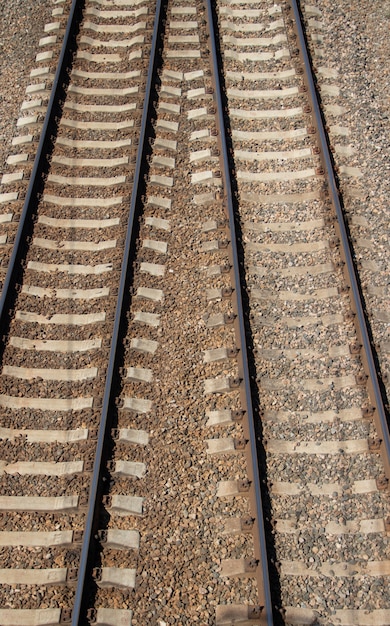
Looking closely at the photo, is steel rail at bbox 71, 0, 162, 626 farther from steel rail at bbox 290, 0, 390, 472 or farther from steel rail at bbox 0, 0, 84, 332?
steel rail at bbox 290, 0, 390, 472

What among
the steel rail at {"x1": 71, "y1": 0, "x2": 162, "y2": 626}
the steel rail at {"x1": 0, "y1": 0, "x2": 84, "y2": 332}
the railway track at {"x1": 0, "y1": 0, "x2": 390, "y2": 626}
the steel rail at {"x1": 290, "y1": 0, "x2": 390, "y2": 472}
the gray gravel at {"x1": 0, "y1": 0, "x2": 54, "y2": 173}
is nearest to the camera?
→ the steel rail at {"x1": 71, "y1": 0, "x2": 162, "y2": 626}

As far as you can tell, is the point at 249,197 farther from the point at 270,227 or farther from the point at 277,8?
the point at 277,8

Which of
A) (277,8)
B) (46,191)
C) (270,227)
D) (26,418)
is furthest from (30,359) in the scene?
(277,8)

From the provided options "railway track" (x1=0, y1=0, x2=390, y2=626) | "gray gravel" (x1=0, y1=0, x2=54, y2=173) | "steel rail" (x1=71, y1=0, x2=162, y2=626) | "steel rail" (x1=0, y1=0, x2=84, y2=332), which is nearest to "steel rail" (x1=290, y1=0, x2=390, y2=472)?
"railway track" (x1=0, y1=0, x2=390, y2=626)

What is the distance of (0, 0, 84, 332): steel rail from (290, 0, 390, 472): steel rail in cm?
420

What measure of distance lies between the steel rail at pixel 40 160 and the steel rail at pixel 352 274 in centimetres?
420

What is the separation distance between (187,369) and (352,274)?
247cm

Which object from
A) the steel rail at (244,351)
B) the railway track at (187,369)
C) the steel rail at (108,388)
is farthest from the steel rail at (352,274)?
the steel rail at (108,388)

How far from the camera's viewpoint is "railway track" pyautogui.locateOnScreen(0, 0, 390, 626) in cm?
625

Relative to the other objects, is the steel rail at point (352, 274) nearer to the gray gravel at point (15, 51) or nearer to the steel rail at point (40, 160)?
the steel rail at point (40, 160)

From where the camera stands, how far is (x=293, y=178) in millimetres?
9875

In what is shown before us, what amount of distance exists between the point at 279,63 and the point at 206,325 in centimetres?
593

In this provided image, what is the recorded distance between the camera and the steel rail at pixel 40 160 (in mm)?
8352

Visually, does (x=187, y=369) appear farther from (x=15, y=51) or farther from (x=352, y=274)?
(x=15, y=51)
